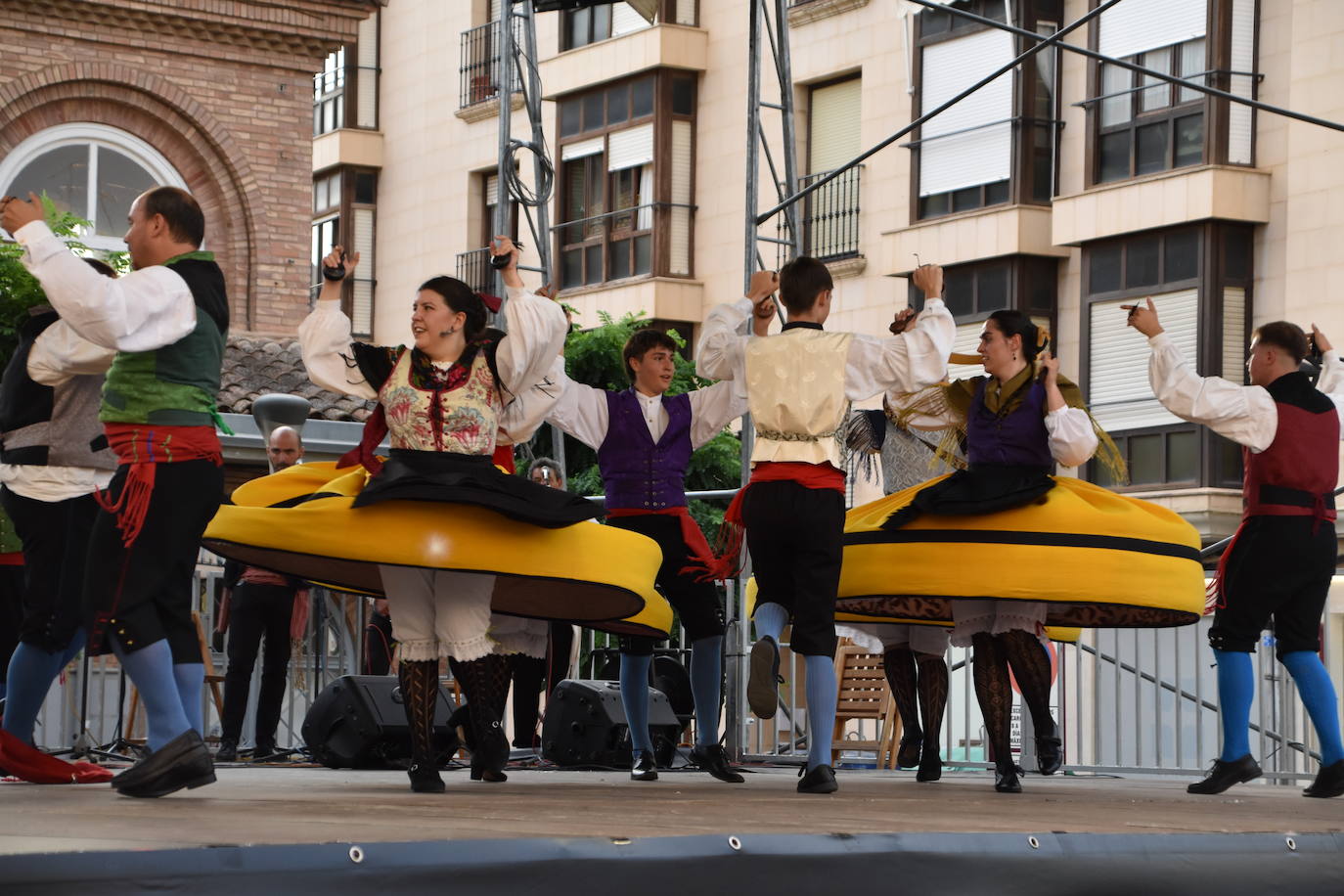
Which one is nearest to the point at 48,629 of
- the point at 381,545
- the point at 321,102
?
the point at 381,545

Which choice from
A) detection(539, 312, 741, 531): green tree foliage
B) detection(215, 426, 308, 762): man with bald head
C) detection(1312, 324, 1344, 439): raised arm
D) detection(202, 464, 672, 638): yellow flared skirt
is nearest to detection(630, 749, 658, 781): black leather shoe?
detection(202, 464, 672, 638): yellow flared skirt

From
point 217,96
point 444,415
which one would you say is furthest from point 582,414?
point 217,96

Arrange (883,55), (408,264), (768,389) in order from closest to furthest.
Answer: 1. (768,389)
2. (883,55)
3. (408,264)

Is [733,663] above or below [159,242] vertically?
below

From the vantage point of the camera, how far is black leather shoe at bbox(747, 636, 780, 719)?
7.73m

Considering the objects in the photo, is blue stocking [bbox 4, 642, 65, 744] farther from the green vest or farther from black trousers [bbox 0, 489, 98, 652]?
the green vest

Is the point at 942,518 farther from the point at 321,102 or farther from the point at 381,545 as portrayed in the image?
the point at 321,102

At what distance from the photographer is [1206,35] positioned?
85.4 feet

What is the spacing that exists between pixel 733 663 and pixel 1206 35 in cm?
1623

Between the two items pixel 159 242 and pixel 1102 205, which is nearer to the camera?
pixel 159 242

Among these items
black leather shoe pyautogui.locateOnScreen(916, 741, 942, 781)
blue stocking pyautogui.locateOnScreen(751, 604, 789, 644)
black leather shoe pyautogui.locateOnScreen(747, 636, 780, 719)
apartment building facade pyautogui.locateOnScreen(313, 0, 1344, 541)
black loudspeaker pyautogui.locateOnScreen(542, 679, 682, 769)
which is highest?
apartment building facade pyautogui.locateOnScreen(313, 0, 1344, 541)

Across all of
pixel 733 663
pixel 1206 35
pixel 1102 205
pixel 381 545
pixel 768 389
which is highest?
pixel 1206 35

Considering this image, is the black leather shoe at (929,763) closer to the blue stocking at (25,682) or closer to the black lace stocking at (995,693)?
the black lace stocking at (995,693)

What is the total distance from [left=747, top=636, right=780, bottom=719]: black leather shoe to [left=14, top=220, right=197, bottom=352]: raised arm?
8.06 ft
